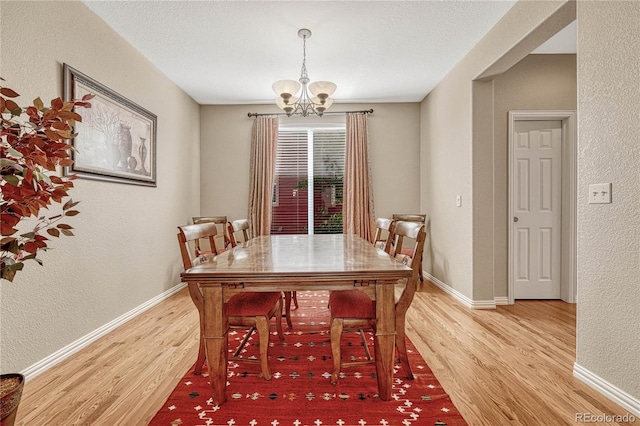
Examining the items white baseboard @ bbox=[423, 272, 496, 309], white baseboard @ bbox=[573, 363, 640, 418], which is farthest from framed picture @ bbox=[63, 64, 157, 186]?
white baseboard @ bbox=[423, 272, 496, 309]

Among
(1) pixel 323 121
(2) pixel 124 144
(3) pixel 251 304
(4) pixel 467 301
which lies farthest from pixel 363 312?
(1) pixel 323 121

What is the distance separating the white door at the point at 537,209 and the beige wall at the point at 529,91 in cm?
17

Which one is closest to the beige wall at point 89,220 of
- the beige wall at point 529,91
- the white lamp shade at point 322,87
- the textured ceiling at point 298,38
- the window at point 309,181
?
the textured ceiling at point 298,38

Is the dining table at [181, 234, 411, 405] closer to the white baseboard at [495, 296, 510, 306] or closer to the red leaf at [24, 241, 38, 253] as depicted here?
the red leaf at [24, 241, 38, 253]

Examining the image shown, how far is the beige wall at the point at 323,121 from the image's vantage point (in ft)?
15.7

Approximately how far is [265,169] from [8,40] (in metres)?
3.06

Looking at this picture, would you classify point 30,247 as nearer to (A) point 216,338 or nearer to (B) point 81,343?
(A) point 216,338

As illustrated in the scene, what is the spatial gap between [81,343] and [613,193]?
11.6ft

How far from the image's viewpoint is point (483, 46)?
2957mm

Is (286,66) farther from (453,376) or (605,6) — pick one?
(453,376)

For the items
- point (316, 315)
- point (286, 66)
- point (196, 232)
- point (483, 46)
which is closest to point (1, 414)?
point (196, 232)

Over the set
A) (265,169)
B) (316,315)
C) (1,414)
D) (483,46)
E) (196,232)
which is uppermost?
(483,46)

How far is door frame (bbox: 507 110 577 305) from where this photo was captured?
3320 millimetres

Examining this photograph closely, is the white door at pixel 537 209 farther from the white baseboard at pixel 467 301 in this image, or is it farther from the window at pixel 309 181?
the window at pixel 309 181
